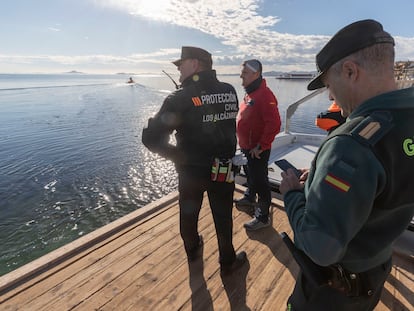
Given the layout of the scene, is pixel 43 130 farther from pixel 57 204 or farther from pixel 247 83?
pixel 247 83

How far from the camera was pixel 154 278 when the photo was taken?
97.6 inches

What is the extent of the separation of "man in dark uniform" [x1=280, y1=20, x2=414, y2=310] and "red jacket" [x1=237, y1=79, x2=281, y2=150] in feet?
6.34

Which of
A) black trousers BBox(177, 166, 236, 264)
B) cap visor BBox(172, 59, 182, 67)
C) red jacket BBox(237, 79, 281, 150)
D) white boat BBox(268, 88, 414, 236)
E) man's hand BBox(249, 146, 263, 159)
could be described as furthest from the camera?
white boat BBox(268, 88, 414, 236)

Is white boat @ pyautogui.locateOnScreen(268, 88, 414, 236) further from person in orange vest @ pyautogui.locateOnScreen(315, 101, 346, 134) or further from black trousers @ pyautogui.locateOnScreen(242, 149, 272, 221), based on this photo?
person in orange vest @ pyautogui.locateOnScreen(315, 101, 346, 134)

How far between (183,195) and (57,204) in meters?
5.40

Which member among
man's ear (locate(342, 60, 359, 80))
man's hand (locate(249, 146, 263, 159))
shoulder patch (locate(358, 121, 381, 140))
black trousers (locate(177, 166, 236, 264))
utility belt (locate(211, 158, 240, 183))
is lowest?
black trousers (locate(177, 166, 236, 264))

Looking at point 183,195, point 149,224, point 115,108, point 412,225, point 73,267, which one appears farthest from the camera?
point 115,108

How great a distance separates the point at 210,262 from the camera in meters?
2.68

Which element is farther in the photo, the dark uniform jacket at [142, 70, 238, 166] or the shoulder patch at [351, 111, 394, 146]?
the dark uniform jacket at [142, 70, 238, 166]

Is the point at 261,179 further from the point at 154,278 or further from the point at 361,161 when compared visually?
the point at 361,161

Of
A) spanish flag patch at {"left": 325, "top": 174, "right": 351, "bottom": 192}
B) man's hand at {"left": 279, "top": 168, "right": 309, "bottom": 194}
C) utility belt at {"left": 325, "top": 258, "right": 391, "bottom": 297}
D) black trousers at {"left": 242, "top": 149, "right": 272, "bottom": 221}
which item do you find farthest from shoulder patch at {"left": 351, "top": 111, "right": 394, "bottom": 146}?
black trousers at {"left": 242, "top": 149, "right": 272, "bottom": 221}

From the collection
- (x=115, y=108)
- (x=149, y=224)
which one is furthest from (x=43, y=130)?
(x=149, y=224)

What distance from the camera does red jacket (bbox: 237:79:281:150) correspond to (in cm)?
296

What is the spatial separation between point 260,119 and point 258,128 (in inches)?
4.8
